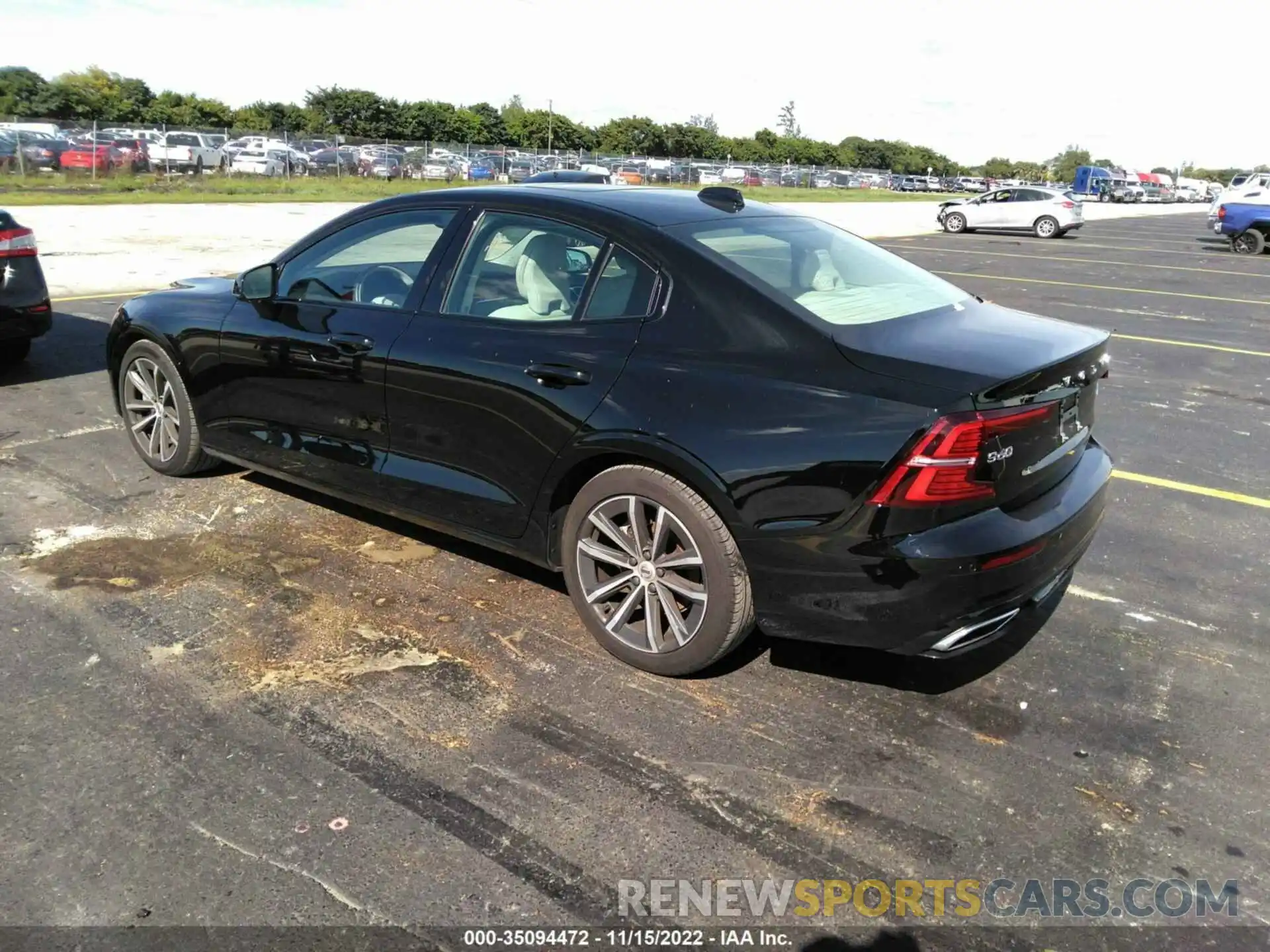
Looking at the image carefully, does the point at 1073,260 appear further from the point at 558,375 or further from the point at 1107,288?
the point at 558,375

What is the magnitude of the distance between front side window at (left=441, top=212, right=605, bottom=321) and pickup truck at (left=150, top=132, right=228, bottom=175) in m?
35.6

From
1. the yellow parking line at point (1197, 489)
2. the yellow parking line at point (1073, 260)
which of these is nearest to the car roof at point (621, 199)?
the yellow parking line at point (1197, 489)

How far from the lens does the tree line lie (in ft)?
196

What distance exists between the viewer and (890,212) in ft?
Result: 128

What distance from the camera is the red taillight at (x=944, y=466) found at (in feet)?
9.04

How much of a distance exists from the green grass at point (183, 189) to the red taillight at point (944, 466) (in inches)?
913

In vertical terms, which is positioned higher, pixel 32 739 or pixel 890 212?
pixel 890 212

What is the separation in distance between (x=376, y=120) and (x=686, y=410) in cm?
7585

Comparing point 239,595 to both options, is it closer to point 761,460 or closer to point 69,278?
point 761,460

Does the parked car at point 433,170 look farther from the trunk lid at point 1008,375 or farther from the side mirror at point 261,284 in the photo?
the trunk lid at point 1008,375

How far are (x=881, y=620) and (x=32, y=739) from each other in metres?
2.62

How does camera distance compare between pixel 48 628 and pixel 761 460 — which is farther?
pixel 48 628

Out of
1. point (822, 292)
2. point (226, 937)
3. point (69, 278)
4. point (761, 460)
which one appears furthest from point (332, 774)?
point (69, 278)

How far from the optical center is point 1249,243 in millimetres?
25688
